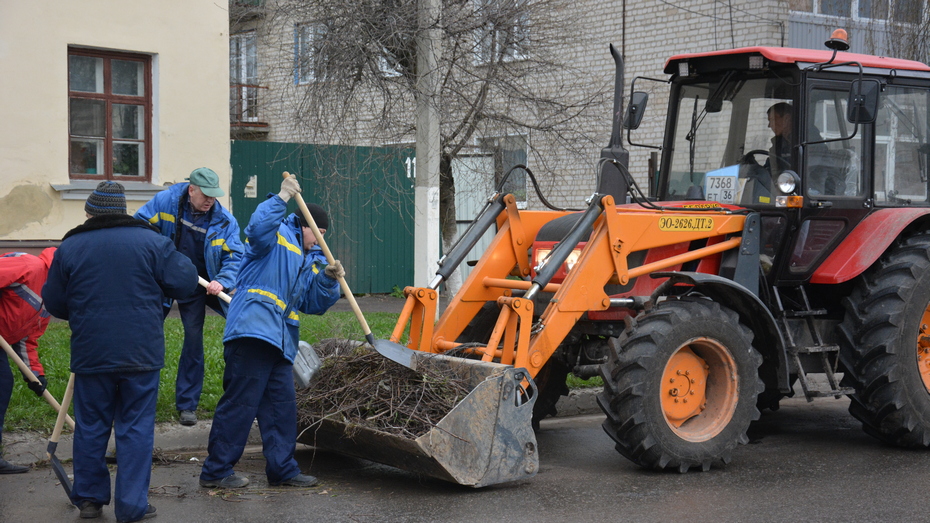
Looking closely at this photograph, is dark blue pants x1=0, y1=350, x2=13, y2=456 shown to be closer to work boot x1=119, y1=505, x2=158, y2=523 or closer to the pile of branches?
work boot x1=119, y1=505, x2=158, y2=523

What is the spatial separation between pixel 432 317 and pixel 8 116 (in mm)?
6891

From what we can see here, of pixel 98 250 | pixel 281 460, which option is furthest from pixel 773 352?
pixel 98 250

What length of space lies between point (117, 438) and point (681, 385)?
10.7ft

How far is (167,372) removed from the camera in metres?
8.03

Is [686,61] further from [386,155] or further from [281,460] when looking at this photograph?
[386,155]

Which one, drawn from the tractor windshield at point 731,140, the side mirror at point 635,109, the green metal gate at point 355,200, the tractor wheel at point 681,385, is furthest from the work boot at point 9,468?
the green metal gate at point 355,200

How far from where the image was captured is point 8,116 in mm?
10844

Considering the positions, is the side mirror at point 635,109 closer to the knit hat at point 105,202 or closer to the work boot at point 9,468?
the knit hat at point 105,202

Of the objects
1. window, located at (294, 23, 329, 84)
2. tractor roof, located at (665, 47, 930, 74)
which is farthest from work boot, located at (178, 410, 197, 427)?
window, located at (294, 23, 329, 84)

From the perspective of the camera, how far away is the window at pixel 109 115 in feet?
38.0

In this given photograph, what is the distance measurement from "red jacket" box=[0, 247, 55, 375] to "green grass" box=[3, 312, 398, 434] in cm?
83

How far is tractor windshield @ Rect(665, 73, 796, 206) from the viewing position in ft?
22.3

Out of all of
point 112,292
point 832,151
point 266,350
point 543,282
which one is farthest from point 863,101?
point 112,292

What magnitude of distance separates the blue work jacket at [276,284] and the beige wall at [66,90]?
Result: 21.0 ft
